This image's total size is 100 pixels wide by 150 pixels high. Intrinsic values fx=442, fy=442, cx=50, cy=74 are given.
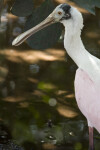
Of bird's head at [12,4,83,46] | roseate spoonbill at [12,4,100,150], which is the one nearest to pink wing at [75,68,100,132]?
roseate spoonbill at [12,4,100,150]

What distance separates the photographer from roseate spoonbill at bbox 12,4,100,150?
326cm

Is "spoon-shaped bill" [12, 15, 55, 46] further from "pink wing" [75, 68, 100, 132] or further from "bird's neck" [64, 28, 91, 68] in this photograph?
"pink wing" [75, 68, 100, 132]

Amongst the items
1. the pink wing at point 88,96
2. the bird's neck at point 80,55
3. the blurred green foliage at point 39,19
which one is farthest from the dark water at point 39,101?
the blurred green foliage at point 39,19

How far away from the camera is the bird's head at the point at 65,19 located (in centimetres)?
323

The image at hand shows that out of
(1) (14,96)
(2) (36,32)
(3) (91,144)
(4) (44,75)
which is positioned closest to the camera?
(2) (36,32)

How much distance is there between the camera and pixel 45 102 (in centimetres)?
459

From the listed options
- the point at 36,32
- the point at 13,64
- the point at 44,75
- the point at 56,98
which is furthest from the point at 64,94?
the point at 36,32

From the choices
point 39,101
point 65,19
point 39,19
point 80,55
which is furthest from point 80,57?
point 39,101

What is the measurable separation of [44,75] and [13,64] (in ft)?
1.42

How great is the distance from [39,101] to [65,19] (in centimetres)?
150

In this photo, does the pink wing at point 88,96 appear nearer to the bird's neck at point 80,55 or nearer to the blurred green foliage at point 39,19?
the bird's neck at point 80,55

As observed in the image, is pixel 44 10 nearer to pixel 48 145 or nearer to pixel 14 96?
pixel 48 145

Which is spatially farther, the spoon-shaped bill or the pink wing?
the pink wing

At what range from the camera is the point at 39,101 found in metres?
4.60
